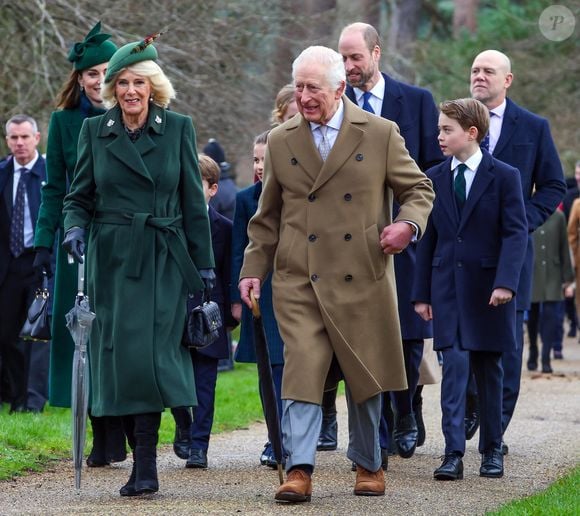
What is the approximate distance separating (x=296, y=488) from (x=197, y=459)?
5.45 ft

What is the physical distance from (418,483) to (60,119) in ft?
8.63

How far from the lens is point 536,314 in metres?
17.1

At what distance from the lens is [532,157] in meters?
9.20

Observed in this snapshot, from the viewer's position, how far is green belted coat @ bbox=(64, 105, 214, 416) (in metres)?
7.14

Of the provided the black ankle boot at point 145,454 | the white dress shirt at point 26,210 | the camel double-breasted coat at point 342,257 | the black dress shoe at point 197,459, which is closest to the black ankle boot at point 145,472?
the black ankle boot at point 145,454

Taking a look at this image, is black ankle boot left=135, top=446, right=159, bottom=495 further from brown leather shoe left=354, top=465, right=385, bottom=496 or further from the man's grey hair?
the man's grey hair

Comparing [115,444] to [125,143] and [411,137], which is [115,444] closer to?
[125,143]

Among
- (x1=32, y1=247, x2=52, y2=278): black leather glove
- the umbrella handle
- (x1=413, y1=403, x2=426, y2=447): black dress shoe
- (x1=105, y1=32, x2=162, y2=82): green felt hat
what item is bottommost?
(x1=413, y1=403, x2=426, y2=447): black dress shoe

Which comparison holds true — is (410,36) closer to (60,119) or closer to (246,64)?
(246,64)

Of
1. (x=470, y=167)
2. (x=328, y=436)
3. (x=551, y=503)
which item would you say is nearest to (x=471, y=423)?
(x=328, y=436)

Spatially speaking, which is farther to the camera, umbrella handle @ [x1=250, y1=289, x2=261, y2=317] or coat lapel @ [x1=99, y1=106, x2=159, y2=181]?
coat lapel @ [x1=99, y1=106, x2=159, y2=181]

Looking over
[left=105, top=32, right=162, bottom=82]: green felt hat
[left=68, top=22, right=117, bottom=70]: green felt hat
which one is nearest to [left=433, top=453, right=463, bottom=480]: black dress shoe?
[left=105, top=32, right=162, bottom=82]: green felt hat

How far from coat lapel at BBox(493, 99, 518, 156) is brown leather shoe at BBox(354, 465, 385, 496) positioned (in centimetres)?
258

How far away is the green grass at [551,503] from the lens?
6.62 metres
